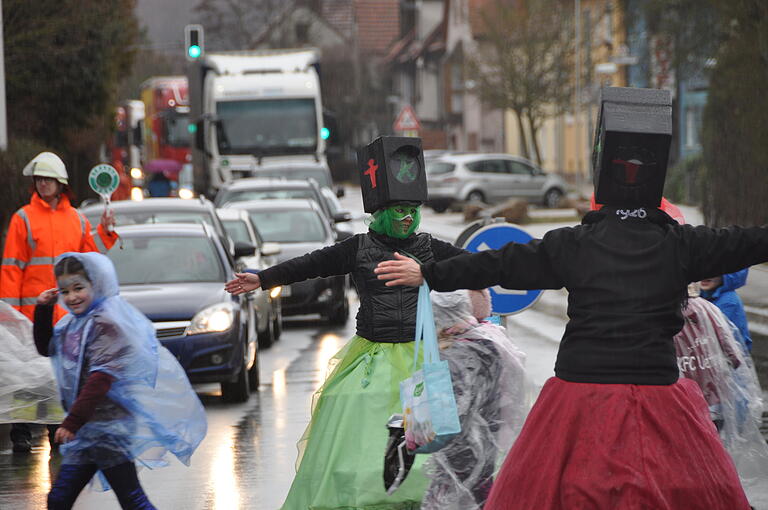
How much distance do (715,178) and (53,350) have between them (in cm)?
1914

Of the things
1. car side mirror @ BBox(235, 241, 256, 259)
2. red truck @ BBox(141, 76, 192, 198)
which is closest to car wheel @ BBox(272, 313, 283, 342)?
car side mirror @ BBox(235, 241, 256, 259)

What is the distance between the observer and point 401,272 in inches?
199

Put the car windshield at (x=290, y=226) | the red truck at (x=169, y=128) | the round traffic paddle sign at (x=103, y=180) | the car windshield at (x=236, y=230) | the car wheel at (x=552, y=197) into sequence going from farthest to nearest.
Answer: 1. the car wheel at (x=552, y=197)
2. the red truck at (x=169, y=128)
3. the car windshield at (x=290, y=226)
4. the car windshield at (x=236, y=230)
5. the round traffic paddle sign at (x=103, y=180)

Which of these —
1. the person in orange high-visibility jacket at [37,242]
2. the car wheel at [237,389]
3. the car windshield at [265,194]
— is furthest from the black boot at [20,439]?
the car windshield at [265,194]

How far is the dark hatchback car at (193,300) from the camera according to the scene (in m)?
11.6

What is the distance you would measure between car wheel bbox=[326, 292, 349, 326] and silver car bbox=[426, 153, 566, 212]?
1117 inches

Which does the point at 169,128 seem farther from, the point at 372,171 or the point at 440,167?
the point at 372,171

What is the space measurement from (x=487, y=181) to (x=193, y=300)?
35.0m

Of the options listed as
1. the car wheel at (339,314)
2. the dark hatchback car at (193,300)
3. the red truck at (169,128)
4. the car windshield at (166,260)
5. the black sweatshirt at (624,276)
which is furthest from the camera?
the red truck at (169,128)

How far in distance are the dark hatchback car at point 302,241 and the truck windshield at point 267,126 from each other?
1210cm

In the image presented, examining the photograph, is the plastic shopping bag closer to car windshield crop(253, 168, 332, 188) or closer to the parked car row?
the parked car row

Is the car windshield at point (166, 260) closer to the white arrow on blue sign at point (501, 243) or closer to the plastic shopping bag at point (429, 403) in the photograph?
the white arrow on blue sign at point (501, 243)

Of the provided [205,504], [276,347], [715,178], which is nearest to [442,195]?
[715,178]

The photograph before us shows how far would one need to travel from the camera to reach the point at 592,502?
4797 millimetres
